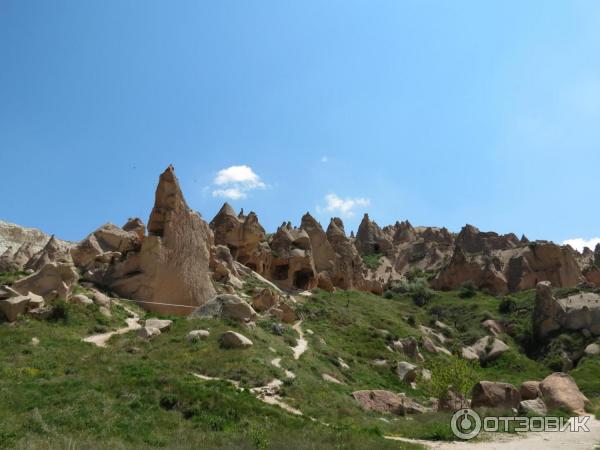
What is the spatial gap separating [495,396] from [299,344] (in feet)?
40.3

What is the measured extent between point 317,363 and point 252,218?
26.4 m

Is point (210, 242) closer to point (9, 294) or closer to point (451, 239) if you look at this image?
point (9, 294)

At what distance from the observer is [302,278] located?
2158 inches

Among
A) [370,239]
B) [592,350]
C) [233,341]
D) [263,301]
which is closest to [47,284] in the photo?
[233,341]

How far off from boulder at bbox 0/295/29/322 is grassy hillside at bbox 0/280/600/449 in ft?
1.47

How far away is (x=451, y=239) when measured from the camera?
104 metres

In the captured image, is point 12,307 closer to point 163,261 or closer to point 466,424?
point 163,261

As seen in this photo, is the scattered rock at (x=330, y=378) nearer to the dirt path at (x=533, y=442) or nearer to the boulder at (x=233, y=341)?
the boulder at (x=233, y=341)

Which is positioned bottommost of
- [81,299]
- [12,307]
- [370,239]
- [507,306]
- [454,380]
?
[454,380]

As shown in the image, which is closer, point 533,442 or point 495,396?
point 533,442

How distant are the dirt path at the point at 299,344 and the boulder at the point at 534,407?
11216 mm

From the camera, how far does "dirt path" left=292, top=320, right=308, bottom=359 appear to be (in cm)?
2885

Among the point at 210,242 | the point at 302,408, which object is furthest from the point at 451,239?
the point at 302,408

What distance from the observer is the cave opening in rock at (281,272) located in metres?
53.9
